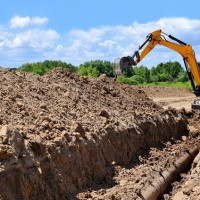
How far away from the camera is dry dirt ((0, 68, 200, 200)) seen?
1112 centimetres

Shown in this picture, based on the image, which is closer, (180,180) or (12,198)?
(12,198)

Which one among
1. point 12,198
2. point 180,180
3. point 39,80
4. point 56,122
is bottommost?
point 180,180

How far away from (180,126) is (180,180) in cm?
698

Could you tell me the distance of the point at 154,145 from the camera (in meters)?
19.6

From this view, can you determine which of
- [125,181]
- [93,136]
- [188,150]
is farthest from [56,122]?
[188,150]

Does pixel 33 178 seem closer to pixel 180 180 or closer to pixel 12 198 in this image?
pixel 12 198

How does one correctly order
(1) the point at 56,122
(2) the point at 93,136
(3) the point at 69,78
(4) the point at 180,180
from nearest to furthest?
(1) the point at 56,122 → (2) the point at 93,136 → (4) the point at 180,180 → (3) the point at 69,78

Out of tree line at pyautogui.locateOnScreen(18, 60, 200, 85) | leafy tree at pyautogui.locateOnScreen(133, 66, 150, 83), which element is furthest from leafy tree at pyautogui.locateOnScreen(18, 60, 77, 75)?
leafy tree at pyautogui.locateOnScreen(133, 66, 150, 83)

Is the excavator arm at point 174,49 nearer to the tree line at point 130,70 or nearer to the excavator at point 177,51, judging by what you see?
the excavator at point 177,51

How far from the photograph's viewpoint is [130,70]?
5856 cm

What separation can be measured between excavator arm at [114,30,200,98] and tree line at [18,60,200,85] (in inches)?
947

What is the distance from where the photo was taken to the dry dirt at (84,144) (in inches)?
438

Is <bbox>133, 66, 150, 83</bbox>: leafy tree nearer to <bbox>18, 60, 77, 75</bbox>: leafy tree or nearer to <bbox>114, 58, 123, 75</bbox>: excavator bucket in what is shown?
<bbox>18, 60, 77, 75</bbox>: leafy tree

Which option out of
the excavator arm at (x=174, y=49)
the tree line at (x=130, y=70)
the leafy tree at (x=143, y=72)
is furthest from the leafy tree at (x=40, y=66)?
the excavator arm at (x=174, y=49)
